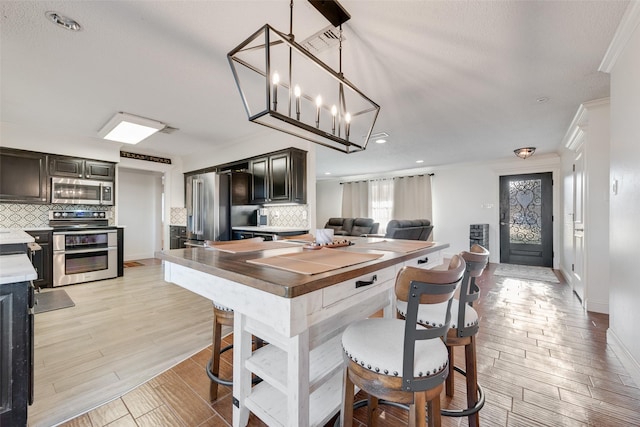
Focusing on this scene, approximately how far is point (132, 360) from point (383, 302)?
1950 millimetres

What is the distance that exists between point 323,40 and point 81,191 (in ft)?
16.0

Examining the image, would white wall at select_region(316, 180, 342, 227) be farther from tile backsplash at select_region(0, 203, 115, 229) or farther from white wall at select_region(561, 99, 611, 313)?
tile backsplash at select_region(0, 203, 115, 229)

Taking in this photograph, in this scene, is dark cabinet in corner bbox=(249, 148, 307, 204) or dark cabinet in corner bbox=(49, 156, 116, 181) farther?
dark cabinet in corner bbox=(49, 156, 116, 181)

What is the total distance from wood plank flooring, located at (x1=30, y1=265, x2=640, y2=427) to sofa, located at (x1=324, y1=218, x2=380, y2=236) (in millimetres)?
4785

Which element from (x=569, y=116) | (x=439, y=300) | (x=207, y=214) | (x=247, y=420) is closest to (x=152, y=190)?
(x=207, y=214)

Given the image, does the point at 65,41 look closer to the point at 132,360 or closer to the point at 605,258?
the point at 132,360

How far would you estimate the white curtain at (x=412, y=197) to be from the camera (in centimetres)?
715

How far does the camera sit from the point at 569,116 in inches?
134

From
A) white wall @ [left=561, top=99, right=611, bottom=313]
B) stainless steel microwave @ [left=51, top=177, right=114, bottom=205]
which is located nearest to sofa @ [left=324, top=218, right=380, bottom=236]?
white wall @ [left=561, top=99, right=611, bottom=313]

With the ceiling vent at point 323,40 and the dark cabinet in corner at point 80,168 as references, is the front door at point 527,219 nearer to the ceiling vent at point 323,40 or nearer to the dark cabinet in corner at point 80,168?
the ceiling vent at point 323,40

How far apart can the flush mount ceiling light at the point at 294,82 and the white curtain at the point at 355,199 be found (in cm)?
476

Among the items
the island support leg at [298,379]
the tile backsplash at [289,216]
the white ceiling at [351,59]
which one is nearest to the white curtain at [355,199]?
the tile backsplash at [289,216]

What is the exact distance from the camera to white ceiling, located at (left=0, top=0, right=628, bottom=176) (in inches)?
66.1

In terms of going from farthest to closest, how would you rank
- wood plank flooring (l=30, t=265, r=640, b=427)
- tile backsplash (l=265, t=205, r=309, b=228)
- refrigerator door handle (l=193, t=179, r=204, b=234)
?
refrigerator door handle (l=193, t=179, r=204, b=234) < tile backsplash (l=265, t=205, r=309, b=228) < wood plank flooring (l=30, t=265, r=640, b=427)
